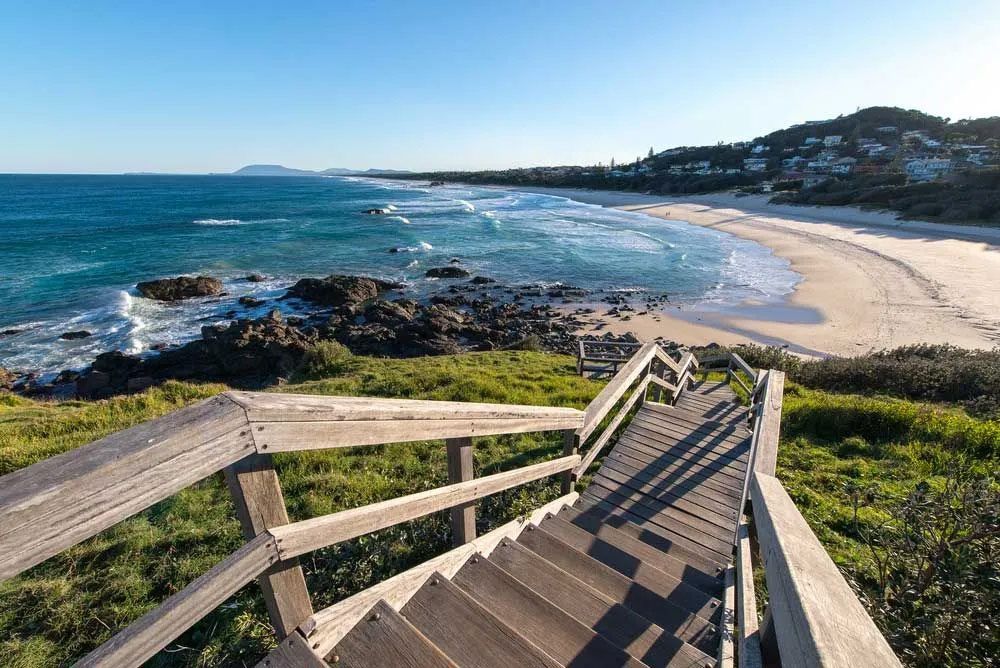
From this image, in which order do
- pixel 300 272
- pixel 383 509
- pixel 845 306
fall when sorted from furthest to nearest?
pixel 300 272, pixel 845 306, pixel 383 509

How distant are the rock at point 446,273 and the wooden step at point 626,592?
91.0ft

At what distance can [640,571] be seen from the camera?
3.19 metres

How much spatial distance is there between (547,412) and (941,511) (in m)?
2.25

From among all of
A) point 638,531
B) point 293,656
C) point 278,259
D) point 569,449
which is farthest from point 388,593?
point 278,259

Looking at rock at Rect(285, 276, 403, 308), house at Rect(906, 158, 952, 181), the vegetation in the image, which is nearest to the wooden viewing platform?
the vegetation

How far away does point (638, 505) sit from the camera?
4.38 m

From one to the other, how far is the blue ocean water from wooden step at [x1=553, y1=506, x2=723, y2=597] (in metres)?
20.1

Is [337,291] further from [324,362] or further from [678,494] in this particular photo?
[678,494]

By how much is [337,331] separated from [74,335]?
10.8 metres

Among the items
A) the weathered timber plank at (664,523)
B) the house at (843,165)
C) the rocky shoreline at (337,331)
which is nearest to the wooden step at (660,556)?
the weathered timber plank at (664,523)

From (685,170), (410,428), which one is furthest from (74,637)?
(685,170)

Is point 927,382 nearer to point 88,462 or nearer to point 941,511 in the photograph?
point 941,511

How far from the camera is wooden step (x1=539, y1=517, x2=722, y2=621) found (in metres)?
2.92

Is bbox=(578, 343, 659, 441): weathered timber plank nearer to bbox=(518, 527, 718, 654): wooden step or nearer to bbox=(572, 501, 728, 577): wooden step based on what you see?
bbox=(572, 501, 728, 577): wooden step
